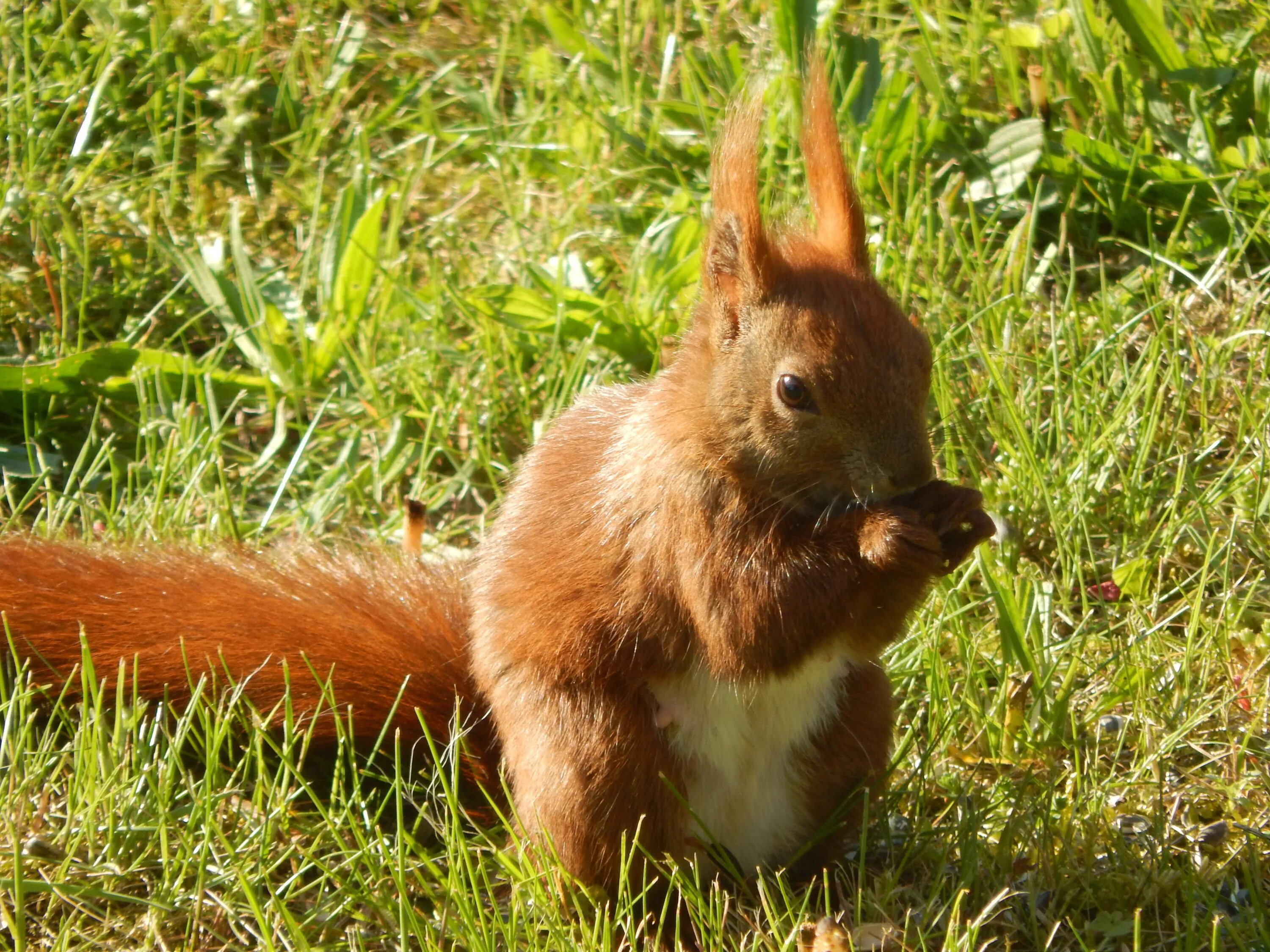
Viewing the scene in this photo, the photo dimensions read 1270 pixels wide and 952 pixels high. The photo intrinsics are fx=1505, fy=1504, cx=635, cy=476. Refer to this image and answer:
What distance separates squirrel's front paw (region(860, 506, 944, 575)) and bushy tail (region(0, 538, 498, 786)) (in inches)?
30.8

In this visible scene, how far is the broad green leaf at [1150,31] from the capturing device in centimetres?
367

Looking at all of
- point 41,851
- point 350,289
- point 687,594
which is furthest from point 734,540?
point 350,289

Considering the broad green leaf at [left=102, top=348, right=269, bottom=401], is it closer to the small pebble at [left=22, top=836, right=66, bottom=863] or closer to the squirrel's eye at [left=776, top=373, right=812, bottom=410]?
the small pebble at [left=22, top=836, right=66, bottom=863]

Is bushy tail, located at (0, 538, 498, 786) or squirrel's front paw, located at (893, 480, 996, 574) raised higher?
squirrel's front paw, located at (893, 480, 996, 574)

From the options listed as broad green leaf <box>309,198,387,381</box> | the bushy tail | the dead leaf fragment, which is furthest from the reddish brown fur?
broad green leaf <box>309,198,387,381</box>

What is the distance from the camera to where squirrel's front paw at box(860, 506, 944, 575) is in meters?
2.14

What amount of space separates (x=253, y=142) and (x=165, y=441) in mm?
1124

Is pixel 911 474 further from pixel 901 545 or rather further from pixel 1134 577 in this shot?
pixel 1134 577

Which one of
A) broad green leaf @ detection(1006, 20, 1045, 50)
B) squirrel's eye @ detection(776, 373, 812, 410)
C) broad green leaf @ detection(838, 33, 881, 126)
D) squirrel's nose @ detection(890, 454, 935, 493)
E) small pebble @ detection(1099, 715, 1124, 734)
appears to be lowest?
small pebble @ detection(1099, 715, 1124, 734)

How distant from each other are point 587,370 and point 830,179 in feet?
3.93

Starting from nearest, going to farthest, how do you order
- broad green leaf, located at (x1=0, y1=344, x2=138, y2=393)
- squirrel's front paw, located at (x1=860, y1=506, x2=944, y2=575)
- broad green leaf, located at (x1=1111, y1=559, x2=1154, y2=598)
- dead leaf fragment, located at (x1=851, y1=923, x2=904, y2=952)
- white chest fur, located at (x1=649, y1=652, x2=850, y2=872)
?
squirrel's front paw, located at (x1=860, y1=506, x2=944, y2=575) → dead leaf fragment, located at (x1=851, y1=923, x2=904, y2=952) → white chest fur, located at (x1=649, y1=652, x2=850, y2=872) → broad green leaf, located at (x1=1111, y1=559, x2=1154, y2=598) → broad green leaf, located at (x1=0, y1=344, x2=138, y2=393)

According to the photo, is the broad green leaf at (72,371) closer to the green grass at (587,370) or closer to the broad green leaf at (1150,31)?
the green grass at (587,370)

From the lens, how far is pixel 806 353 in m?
2.17

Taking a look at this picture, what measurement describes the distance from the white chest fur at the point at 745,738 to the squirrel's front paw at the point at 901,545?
23cm
